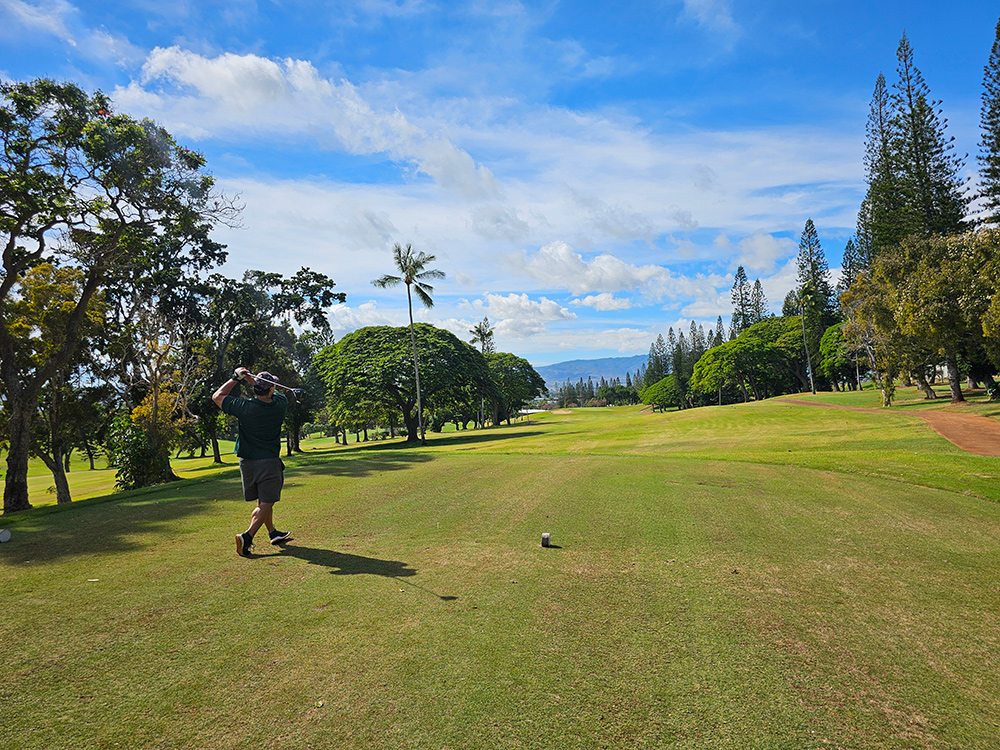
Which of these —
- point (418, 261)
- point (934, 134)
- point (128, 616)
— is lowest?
point (128, 616)

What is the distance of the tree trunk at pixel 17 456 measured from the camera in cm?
1460

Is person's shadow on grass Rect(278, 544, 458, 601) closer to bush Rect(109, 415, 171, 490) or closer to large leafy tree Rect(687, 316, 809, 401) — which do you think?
bush Rect(109, 415, 171, 490)

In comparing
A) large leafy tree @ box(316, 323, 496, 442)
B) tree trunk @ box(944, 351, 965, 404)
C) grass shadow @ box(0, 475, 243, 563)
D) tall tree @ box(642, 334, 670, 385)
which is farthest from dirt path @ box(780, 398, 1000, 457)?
tall tree @ box(642, 334, 670, 385)

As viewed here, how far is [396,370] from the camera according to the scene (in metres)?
40.2

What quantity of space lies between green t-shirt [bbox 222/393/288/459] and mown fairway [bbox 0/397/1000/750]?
1326mm

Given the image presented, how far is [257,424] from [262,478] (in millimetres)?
740

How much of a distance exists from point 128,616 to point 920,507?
12404 mm

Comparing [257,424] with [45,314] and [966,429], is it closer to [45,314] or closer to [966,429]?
[45,314]

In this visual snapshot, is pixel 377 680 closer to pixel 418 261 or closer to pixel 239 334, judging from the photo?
pixel 418 261

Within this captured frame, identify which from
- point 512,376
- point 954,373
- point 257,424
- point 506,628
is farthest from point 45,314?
point 512,376

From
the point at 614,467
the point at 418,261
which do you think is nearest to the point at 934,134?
the point at 418,261

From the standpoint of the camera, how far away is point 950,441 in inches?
796

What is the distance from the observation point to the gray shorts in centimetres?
681

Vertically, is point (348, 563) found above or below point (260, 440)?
below
